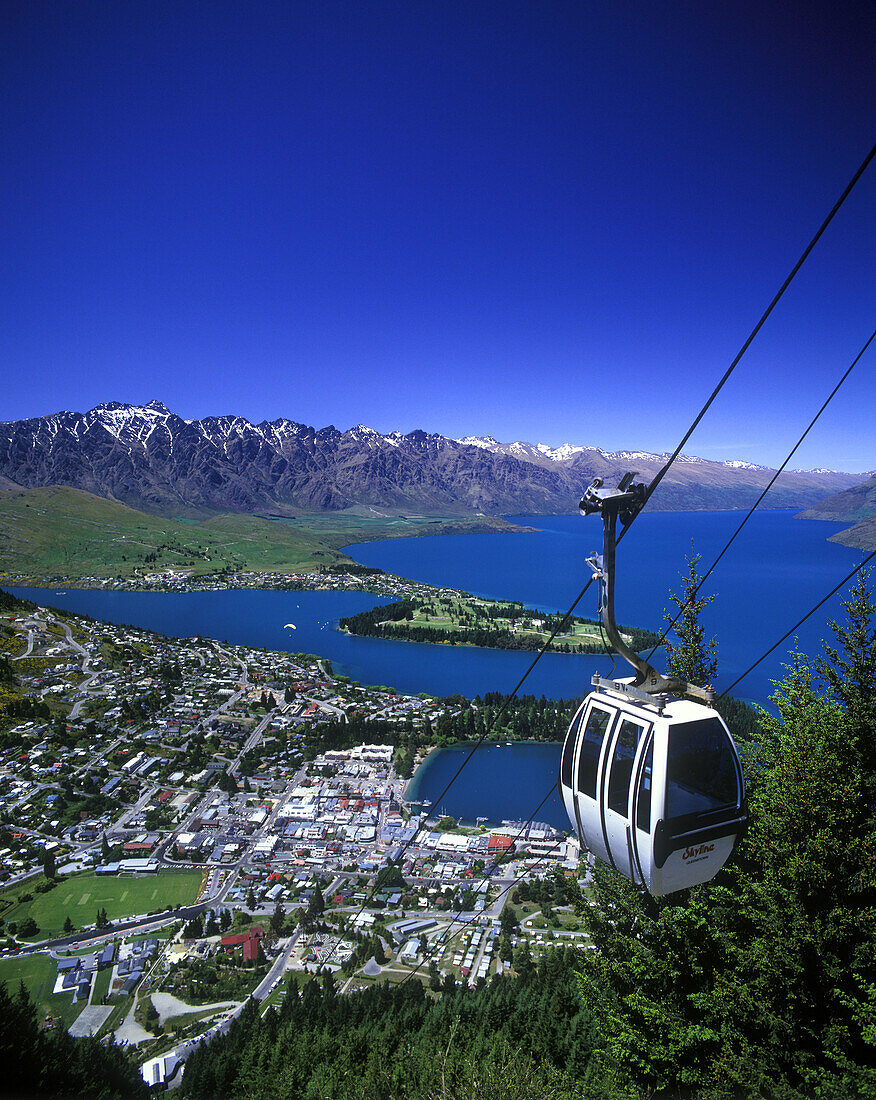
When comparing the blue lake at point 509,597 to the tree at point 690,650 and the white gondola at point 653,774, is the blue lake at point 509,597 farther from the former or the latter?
the white gondola at point 653,774

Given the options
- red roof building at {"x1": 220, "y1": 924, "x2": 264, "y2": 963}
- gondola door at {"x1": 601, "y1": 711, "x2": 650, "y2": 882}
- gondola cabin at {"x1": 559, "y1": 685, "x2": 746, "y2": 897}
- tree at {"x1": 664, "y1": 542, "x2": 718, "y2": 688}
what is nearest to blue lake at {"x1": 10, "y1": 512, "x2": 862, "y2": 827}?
tree at {"x1": 664, "y1": 542, "x2": 718, "y2": 688}

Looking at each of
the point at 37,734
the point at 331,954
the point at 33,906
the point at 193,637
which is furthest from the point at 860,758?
the point at 193,637

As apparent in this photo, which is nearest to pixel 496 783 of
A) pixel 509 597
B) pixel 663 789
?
pixel 663 789

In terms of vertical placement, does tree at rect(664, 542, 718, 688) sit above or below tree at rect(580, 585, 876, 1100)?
above

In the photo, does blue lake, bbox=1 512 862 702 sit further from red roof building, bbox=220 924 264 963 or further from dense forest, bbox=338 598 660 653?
red roof building, bbox=220 924 264 963

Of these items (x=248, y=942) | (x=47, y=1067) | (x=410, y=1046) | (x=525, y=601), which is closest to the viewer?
(x=47, y=1067)

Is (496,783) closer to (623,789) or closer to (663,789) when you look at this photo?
(623,789)

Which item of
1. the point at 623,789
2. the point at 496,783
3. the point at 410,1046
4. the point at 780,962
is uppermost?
the point at 623,789
